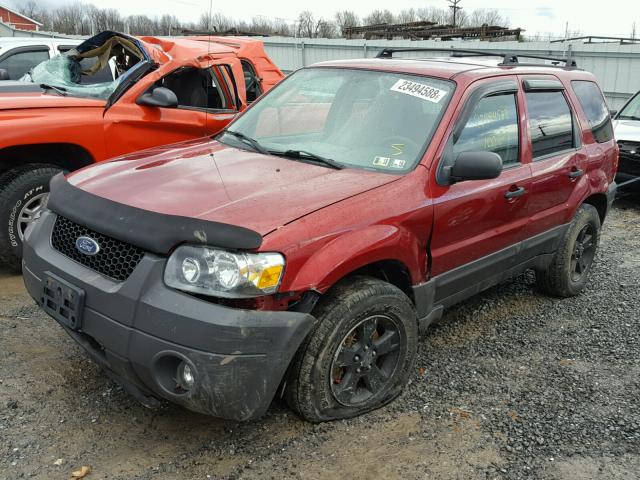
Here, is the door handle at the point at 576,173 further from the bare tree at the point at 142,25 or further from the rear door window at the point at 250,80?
the bare tree at the point at 142,25

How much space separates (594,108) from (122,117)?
3920 mm

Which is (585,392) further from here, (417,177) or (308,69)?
(308,69)

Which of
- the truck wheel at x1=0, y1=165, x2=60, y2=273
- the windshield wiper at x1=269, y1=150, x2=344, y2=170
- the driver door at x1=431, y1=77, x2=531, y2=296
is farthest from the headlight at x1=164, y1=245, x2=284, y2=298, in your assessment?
the truck wheel at x1=0, y1=165, x2=60, y2=273

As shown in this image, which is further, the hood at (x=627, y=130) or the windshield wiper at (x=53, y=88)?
the hood at (x=627, y=130)

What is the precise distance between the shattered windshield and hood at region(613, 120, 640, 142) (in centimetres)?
645

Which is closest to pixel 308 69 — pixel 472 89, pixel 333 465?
pixel 472 89

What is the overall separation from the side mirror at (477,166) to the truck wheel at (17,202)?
325cm

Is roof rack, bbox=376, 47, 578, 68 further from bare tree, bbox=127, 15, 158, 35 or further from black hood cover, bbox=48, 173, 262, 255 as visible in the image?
bare tree, bbox=127, 15, 158, 35

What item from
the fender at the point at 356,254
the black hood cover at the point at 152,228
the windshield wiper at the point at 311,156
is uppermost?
the windshield wiper at the point at 311,156

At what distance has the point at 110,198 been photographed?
290 centimetres

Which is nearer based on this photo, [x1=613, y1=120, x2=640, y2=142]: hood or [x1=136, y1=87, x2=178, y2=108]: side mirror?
[x1=136, y1=87, x2=178, y2=108]: side mirror

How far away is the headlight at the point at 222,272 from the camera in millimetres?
2543

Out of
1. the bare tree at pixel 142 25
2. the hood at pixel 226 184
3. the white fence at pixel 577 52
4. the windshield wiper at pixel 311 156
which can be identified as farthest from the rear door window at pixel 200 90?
the bare tree at pixel 142 25

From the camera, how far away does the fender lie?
2689 mm
